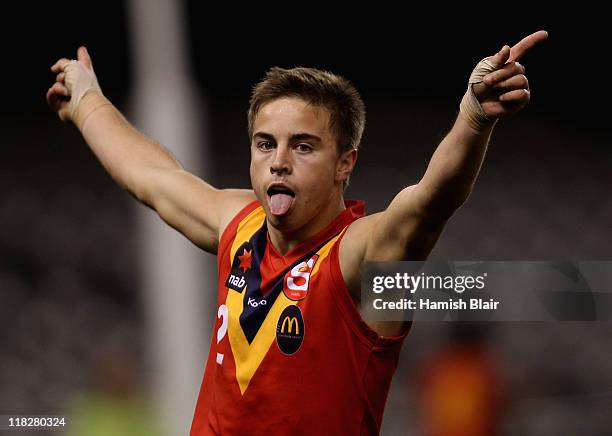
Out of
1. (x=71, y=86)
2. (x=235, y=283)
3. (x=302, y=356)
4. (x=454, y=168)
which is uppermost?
(x=71, y=86)

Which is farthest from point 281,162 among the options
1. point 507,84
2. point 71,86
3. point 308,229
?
point 71,86

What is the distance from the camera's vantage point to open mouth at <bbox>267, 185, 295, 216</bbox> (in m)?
2.38

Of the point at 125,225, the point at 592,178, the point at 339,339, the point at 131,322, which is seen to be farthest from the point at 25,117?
the point at 339,339

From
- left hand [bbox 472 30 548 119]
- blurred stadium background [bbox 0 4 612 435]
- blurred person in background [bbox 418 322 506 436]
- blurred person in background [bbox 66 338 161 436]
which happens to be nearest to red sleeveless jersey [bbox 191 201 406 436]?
left hand [bbox 472 30 548 119]

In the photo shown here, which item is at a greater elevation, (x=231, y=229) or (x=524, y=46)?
(x=231, y=229)

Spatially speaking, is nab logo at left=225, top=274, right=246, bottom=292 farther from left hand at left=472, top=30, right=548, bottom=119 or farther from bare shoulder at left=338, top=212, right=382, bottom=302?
left hand at left=472, top=30, right=548, bottom=119

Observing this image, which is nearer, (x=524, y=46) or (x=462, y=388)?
(x=524, y=46)

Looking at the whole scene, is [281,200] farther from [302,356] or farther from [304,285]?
[302,356]

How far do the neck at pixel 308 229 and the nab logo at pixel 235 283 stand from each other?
130 mm

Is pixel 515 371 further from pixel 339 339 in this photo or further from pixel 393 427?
pixel 339 339

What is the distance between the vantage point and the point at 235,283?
256 centimetres

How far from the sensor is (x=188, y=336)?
135 inches

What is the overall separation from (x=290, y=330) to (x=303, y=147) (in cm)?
45

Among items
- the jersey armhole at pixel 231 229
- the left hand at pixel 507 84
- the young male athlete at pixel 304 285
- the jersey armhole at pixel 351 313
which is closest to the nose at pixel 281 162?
the young male athlete at pixel 304 285
